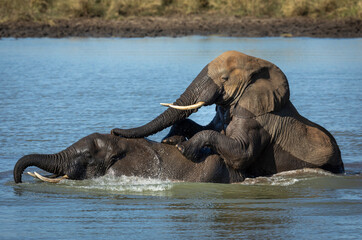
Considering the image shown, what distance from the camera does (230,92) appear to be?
8.13 meters

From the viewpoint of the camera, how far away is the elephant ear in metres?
8.13

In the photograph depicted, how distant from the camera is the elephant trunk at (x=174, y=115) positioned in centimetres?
807

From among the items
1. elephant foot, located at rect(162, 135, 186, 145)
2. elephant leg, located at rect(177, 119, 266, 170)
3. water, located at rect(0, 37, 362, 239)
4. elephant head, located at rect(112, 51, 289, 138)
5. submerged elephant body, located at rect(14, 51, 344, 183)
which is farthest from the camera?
elephant foot, located at rect(162, 135, 186, 145)

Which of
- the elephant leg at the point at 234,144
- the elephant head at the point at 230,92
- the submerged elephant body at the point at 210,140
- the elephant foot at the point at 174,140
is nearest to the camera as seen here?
the elephant leg at the point at 234,144

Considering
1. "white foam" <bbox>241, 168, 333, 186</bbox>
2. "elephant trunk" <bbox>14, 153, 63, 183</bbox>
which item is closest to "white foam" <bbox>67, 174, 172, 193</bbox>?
"elephant trunk" <bbox>14, 153, 63, 183</bbox>

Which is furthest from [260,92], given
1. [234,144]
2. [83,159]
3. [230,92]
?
[83,159]

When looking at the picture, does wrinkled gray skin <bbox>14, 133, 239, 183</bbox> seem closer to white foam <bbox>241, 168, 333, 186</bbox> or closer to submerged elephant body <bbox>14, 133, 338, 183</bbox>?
submerged elephant body <bbox>14, 133, 338, 183</bbox>

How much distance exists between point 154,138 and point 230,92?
119 inches

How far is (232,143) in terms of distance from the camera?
25.9 ft

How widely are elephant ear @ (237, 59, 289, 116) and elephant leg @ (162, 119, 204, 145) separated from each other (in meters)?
0.65

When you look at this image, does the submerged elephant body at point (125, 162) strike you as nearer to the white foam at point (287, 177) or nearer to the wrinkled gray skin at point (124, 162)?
the wrinkled gray skin at point (124, 162)

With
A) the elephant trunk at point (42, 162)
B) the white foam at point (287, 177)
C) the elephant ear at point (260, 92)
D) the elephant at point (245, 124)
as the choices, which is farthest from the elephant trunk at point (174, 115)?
the white foam at point (287, 177)

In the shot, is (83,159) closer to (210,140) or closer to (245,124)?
(210,140)

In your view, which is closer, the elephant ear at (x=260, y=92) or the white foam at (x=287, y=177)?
the elephant ear at (x=260, y=92)
